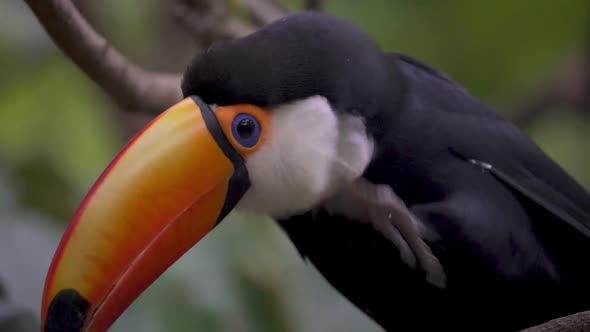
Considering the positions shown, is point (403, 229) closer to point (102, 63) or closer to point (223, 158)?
point (223, 158)

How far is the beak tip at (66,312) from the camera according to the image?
1845 millimetres

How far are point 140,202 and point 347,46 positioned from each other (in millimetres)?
551

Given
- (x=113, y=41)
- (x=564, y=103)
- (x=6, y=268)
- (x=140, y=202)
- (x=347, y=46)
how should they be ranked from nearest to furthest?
(x=140, y=202) → (x=347, y=46) → (x=6, y=268) → (x=113, y=41) → (x=564, y=103)

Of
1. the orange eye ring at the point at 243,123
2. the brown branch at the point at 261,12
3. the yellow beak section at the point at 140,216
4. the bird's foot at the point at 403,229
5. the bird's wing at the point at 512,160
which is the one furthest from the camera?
the brown branch at the point at 261,12

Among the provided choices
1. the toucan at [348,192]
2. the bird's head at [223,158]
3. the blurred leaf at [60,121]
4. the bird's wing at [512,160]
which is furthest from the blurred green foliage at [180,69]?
the bird's wing at [512,160]

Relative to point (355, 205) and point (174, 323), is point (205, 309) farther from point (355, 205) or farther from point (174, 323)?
point (355, 205)

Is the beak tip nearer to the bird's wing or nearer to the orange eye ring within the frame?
the orange eye ring

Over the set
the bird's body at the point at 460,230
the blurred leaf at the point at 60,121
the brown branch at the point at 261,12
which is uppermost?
the brown branch at the point at 261,12

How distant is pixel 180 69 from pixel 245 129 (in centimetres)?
143

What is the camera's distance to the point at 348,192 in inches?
86.7

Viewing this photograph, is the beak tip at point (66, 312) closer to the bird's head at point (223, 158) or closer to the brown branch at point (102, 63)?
the bird's head at point (223, 158)

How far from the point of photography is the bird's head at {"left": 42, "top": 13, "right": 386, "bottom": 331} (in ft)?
6.21

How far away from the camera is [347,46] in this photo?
216 centimetres

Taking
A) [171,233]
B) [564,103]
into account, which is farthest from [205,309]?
[564,103]
